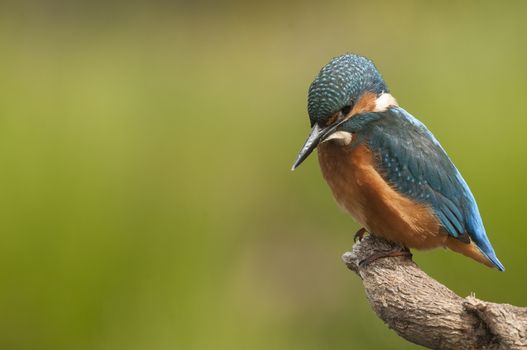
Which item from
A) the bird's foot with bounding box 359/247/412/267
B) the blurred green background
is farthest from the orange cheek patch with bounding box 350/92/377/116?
the blurred green background

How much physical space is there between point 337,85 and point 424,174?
28 centimetres

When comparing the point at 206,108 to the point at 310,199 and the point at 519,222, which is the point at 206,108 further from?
the point at 519,222

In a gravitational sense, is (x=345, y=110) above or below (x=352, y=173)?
above

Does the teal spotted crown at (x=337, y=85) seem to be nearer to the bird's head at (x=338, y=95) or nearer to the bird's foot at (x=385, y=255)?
the bird's head at (x=338, y=95)

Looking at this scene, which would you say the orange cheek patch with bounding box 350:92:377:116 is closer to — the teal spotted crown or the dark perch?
the teal spotted crown

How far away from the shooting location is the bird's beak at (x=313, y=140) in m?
1.68

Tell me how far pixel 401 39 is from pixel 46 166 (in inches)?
50.8

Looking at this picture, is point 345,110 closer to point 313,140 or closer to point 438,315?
point 313,140

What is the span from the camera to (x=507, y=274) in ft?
9.23

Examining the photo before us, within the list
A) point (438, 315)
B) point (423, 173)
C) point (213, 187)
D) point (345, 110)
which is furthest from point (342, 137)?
point (213, 187)

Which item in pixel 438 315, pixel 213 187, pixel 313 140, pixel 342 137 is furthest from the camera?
pixel 213 187

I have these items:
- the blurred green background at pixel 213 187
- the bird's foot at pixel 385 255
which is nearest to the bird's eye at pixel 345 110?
the bird's foot at pixel 385 255

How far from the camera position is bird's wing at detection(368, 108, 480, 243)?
1.85 metres

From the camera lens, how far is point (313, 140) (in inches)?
66.4
